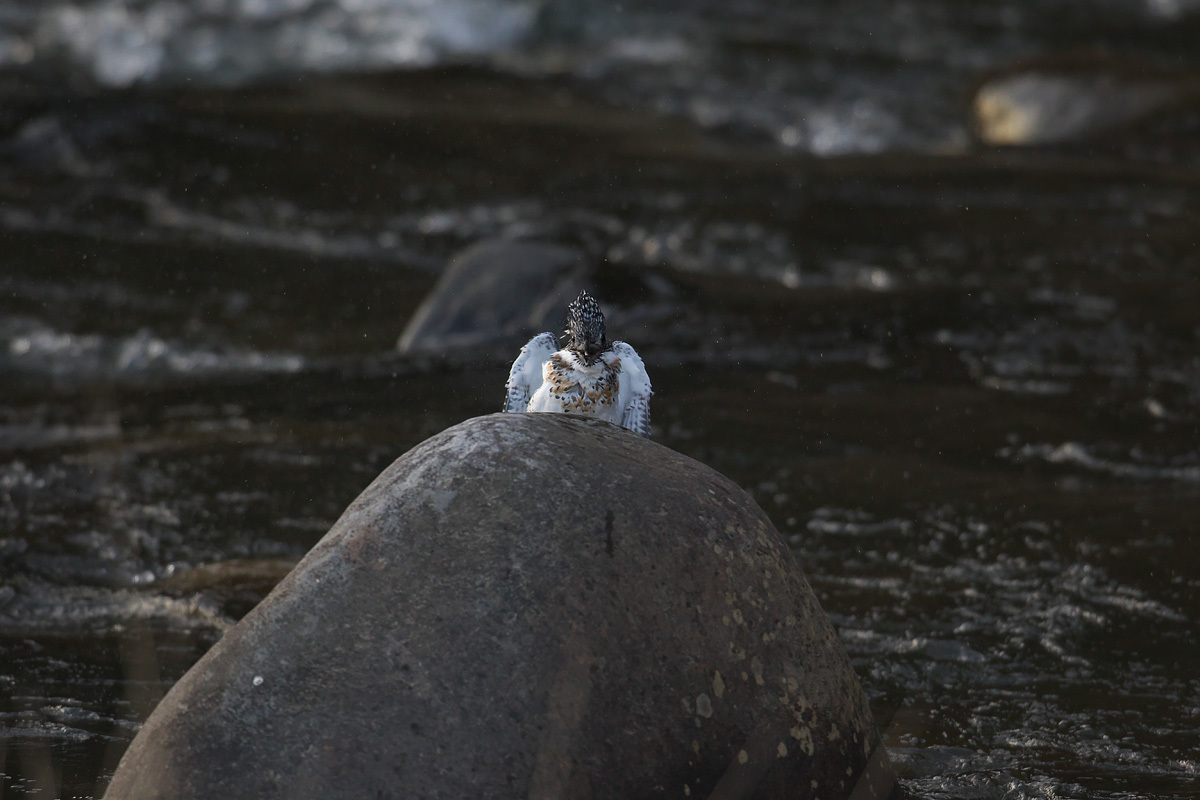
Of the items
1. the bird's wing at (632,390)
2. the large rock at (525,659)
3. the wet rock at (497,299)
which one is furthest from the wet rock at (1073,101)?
the large rock at (525,659)

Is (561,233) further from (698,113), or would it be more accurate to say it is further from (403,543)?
(403,543)

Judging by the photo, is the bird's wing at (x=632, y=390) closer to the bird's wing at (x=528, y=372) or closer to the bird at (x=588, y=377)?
the bird at (x=588, y=377)

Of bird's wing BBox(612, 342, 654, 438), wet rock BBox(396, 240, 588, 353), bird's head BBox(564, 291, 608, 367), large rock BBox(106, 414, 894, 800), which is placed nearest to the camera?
large rock BBox(106, 414, 894, 800)

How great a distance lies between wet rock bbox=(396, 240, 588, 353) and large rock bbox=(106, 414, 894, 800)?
5163 mm

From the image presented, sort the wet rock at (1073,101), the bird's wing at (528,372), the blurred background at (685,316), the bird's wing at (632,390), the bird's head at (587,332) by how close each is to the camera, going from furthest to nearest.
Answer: the wet rock at (1073,101) → the blurred background at (685,316) → the bird's wing at (528,372) → the bird's wing at (632,390) → the bird's head at (587,332)

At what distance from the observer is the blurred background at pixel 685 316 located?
5.68m

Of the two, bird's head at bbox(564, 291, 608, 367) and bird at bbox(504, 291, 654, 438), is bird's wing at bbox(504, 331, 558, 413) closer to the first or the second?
bird at bbox(504, 291, 654, 438)

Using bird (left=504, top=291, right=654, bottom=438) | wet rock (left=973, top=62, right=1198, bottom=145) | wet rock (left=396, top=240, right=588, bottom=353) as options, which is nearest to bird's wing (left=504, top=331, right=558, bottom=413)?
bird (left=504, top=291, right=654, bottom=438)

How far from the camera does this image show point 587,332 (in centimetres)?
497

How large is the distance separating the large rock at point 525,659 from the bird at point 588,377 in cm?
89

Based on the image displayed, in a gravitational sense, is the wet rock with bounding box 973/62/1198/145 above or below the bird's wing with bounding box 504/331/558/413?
above

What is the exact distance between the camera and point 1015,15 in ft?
61.9

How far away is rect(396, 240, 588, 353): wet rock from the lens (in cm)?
927

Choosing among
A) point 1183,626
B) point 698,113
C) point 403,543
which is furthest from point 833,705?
point 698,113
